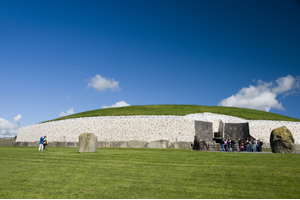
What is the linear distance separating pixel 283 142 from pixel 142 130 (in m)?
18.0

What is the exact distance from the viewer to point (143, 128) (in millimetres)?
31812

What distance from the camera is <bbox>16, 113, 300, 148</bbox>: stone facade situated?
3052 centimetres

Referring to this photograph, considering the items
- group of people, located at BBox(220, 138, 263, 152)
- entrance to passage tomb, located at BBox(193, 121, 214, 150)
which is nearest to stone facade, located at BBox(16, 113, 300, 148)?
entrance to passage tomb, located at BBox(193, 121, 214, 150)

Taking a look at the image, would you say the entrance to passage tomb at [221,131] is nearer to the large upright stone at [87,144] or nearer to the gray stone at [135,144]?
the gray stone at [135,144]

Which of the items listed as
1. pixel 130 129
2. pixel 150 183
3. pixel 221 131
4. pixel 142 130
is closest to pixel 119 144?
pixel 130 129

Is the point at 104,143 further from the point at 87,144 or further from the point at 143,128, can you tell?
the point at 87,144

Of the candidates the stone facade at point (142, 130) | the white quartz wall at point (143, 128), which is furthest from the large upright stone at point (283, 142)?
the white quartz wall at point (143, 128)

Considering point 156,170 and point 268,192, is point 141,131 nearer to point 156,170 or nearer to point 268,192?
point 156,170

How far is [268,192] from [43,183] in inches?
248

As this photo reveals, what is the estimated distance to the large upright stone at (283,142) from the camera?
17781 millimetres

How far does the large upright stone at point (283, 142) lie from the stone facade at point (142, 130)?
10.8m

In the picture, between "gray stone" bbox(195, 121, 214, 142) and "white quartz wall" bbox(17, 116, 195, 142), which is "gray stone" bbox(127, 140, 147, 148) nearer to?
"white quartz wall" bbox(17, 116, 195, 142)

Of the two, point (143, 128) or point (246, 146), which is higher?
point (143, 128)

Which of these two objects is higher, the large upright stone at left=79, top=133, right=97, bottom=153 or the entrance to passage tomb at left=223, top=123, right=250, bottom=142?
the entrance to passage tomb at left=223, top=123, right=250, bottom=142
